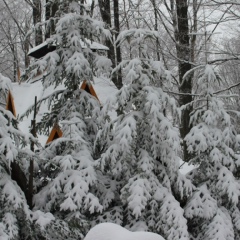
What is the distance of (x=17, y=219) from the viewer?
20.0 feet

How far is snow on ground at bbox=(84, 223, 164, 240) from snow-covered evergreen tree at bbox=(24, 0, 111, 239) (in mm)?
3180

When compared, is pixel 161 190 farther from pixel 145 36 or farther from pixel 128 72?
pixel 145 36

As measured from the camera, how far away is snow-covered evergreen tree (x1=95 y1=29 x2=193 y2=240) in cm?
666

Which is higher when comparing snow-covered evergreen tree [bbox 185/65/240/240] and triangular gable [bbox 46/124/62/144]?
triangular gable [bbox 46/124/62/144]

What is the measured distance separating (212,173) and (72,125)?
98.9 inches

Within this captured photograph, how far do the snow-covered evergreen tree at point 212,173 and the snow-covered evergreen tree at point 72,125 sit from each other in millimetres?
1741

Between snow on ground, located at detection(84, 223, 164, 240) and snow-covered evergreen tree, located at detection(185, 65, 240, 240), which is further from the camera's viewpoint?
snow-covered evergreen tree, located at detection(185, 65, 240, 240)

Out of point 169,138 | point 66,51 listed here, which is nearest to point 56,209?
point 169,138

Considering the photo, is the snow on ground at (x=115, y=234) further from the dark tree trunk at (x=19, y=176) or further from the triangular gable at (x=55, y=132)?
the triangular gable at (x=55, y=132)

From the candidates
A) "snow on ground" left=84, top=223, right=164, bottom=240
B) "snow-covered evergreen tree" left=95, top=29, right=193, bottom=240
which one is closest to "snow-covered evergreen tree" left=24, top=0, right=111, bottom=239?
"snow-covered evergreen tree" left=95, top=29, right=193, bottom=240

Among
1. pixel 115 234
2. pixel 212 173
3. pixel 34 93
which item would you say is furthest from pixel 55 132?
pixel 34 93

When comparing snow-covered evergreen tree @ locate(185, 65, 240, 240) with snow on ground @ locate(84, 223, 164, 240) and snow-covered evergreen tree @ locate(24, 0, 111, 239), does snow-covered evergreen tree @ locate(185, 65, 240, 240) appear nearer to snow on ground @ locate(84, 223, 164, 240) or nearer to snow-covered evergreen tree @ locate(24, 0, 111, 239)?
snow-covered evergreen tree @ locate(24, 0, 111, 239)

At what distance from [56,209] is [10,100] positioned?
1.93 m

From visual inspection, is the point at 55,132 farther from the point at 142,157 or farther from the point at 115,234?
the point at 115,234
